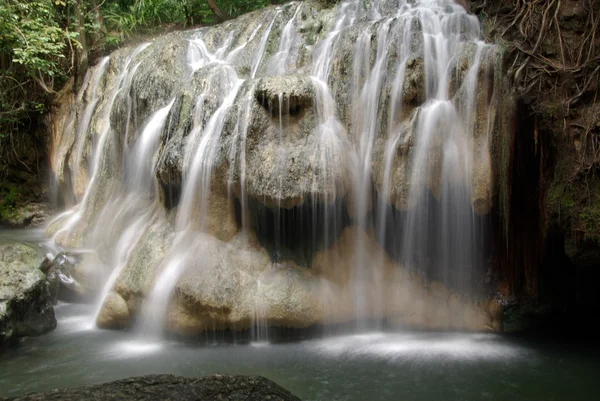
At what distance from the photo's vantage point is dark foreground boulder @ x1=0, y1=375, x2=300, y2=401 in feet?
8.13

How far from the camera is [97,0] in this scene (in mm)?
13711

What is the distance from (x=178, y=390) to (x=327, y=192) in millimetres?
3975

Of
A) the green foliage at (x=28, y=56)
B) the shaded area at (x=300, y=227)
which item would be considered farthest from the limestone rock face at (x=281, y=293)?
the green foliage at (x=28, y=56)

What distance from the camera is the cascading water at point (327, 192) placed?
6.04 meters

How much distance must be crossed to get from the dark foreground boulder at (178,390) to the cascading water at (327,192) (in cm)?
321

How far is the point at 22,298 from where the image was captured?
620 centimetres

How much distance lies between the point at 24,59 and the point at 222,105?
578 cm

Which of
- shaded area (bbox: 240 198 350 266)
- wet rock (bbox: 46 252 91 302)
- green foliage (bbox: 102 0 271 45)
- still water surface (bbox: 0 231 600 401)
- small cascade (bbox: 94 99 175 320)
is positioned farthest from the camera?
green foliage (bbox: 102 0 271 45)

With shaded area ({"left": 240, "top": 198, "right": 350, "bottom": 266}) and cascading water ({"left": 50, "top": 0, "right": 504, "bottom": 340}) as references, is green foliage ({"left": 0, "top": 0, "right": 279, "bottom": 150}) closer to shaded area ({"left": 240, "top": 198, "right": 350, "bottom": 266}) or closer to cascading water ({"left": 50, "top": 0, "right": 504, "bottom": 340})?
cascading water ({"left": 50, "top": 0, "right": 504, "bottom": 340})

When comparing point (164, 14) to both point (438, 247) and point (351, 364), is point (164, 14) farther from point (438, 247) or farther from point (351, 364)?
point (351, 364)

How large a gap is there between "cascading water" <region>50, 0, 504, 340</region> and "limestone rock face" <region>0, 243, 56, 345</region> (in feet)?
2.42

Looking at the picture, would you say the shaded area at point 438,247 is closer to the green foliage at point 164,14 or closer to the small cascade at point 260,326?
the small cascade at point 260,326

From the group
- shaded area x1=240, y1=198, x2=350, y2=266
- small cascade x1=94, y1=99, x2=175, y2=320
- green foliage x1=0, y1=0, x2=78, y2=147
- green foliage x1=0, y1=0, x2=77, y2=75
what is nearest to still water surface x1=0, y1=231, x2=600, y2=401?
shaded area x1=240, y1=198, x2=350, y2=266

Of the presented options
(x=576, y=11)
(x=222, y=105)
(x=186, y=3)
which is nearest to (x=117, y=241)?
(x=222, y=105)
